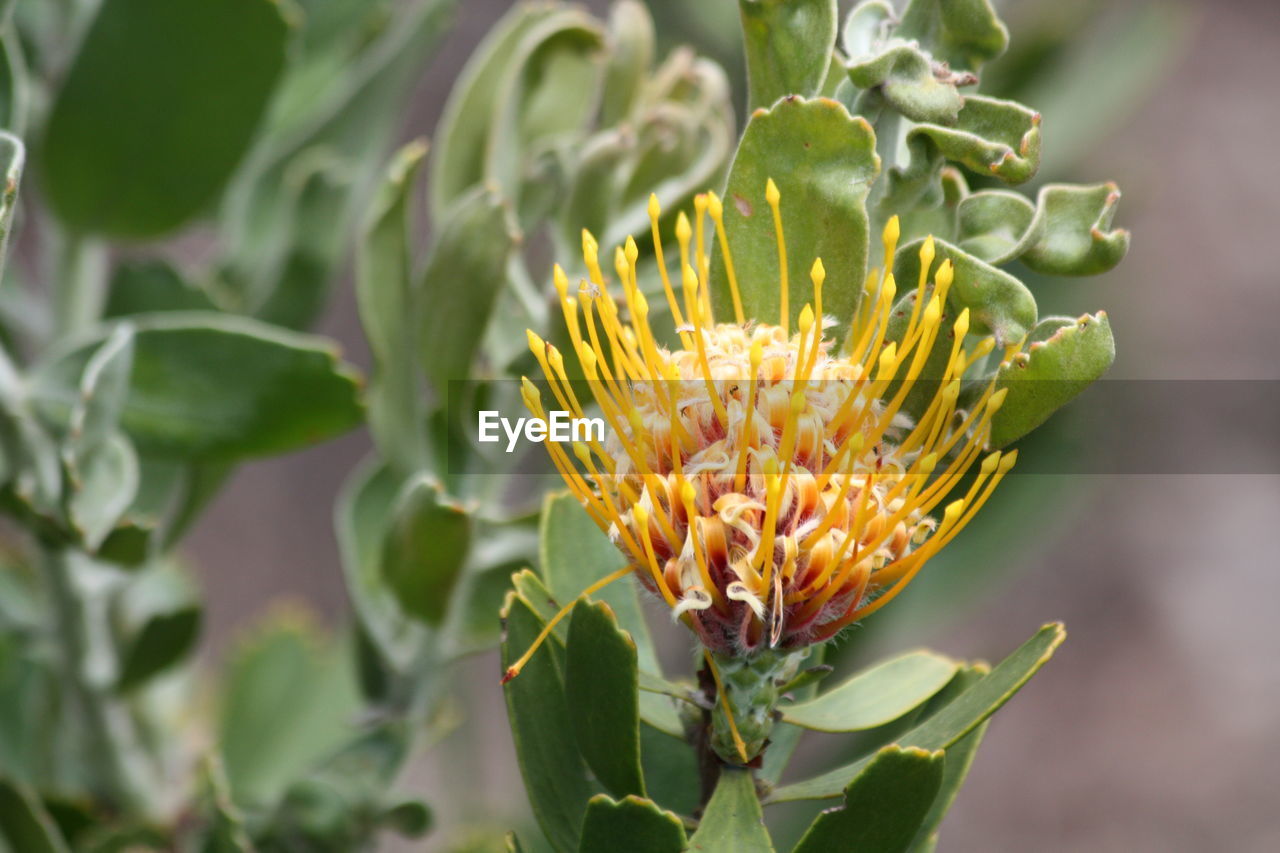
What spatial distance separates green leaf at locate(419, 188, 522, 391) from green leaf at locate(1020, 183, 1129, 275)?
27 centimetres

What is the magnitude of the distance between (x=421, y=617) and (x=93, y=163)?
1.18 ft

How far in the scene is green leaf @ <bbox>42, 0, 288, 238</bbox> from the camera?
0.74 meters

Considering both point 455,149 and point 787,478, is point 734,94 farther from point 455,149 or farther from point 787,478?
point 787,478

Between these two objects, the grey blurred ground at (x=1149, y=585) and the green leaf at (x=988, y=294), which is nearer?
the green leaf at (x=988, y=294)

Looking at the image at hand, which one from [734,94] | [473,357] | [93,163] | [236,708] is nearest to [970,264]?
[473,357]

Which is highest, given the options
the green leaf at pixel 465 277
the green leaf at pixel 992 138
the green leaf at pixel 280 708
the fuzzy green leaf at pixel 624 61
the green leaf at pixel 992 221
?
the green leaf at pixel 992 138

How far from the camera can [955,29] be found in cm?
52

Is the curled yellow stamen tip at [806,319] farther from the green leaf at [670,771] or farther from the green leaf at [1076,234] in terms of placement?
the green leaf at [670,771]

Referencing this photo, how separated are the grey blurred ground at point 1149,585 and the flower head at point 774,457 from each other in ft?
6.72

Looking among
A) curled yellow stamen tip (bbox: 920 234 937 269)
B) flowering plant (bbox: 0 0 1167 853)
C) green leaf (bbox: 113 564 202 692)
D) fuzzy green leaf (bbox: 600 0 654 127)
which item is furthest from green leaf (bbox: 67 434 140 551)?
curled yellow stamen tip (bbox: 920 234 937 269)

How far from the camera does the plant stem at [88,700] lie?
769 millimetres

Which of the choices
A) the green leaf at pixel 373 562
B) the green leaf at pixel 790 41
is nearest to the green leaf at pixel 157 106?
the green leaf at pixel 373 562

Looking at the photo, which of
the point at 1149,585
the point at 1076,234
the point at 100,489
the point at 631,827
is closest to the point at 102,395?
the point at 100,489

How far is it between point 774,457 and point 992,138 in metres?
0.16
